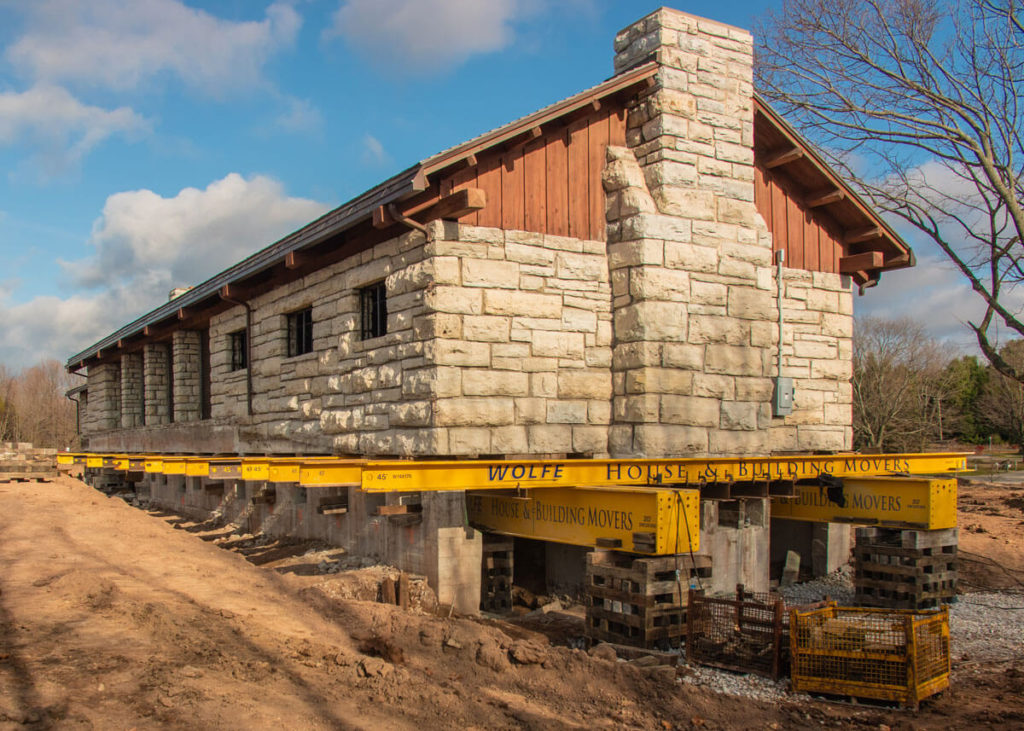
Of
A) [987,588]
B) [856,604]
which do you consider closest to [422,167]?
[856,604]

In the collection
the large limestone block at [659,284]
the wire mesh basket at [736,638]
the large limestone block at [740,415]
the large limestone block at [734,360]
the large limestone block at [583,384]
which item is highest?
the large limestone block at [659,284]

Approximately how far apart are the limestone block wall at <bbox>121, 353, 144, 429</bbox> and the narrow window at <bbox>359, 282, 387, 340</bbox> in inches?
557

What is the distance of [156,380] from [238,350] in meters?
5.86

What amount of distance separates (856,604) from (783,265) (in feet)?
17.7

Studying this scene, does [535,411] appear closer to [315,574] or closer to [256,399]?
[315,574]

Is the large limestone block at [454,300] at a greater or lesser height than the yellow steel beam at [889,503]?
greater

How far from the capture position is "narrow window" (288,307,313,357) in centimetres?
1355

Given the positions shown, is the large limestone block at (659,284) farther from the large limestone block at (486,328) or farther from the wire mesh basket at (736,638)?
the wire mesh basket at (736,638)

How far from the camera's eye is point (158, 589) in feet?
26.6

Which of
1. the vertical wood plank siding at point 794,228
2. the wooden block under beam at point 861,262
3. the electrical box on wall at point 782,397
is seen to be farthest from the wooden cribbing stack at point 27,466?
the wooden block under beam at point 861,262

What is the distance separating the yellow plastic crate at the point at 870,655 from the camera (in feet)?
22.3

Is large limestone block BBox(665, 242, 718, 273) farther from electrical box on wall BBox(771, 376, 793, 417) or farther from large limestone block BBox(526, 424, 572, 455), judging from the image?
large limestone block BBox(526, 424, 572, 455)

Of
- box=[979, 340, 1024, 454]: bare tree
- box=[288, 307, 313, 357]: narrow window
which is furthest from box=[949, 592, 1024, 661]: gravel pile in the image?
box=[979, 340, 1024, 454]: bare tree

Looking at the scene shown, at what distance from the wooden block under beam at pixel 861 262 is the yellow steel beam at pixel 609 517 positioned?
24.9ft
